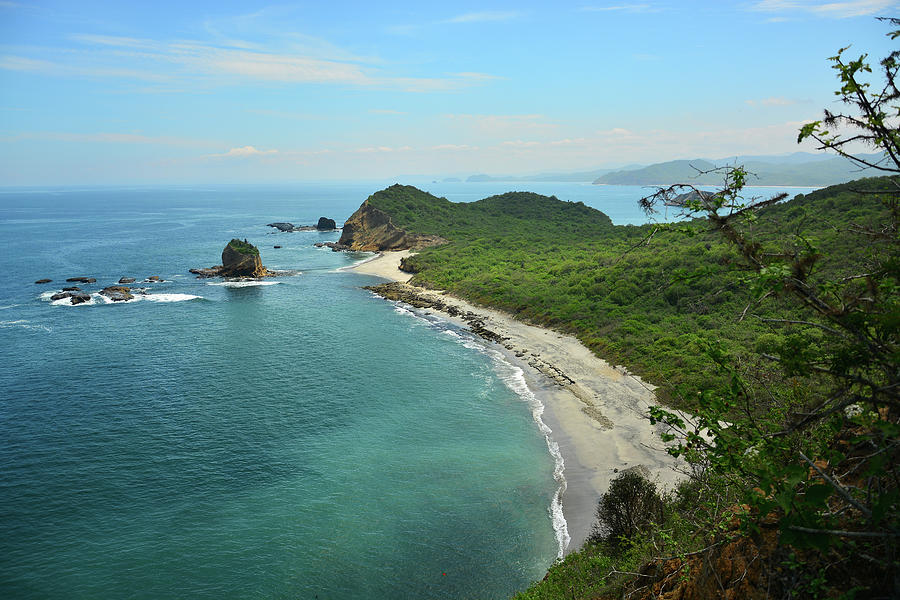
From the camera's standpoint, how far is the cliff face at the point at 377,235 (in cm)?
11838

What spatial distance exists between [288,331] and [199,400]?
1944 cm

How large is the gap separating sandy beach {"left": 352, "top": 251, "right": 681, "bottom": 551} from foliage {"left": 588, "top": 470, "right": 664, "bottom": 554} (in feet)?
7.40

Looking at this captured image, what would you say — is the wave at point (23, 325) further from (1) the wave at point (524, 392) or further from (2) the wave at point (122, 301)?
(1) the wave at point (524, 392)

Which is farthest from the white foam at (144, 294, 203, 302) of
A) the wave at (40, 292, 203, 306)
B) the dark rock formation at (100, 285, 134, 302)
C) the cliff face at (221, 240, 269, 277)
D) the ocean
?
the cliff face at (221, 240, 269, 277)

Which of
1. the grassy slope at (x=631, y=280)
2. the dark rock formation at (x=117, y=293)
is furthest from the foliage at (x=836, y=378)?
the dark rock formation at (x=117, y=293)

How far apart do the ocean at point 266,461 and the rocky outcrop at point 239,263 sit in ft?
90.0

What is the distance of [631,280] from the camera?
6162 centimetres

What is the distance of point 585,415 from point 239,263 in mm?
71101

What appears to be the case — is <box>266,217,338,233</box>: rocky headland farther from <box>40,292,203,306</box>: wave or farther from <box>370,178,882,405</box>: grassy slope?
<box>40,292,203,306</box>: wave

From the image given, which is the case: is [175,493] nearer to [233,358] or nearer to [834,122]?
[233,358]

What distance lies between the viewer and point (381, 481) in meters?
28.2

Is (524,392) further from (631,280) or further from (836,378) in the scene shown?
(836,378)

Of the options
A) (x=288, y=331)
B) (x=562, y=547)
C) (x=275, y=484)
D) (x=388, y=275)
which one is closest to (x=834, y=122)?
(x=562, y=547)

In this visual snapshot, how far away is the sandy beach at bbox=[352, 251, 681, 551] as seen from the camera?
2664cm
